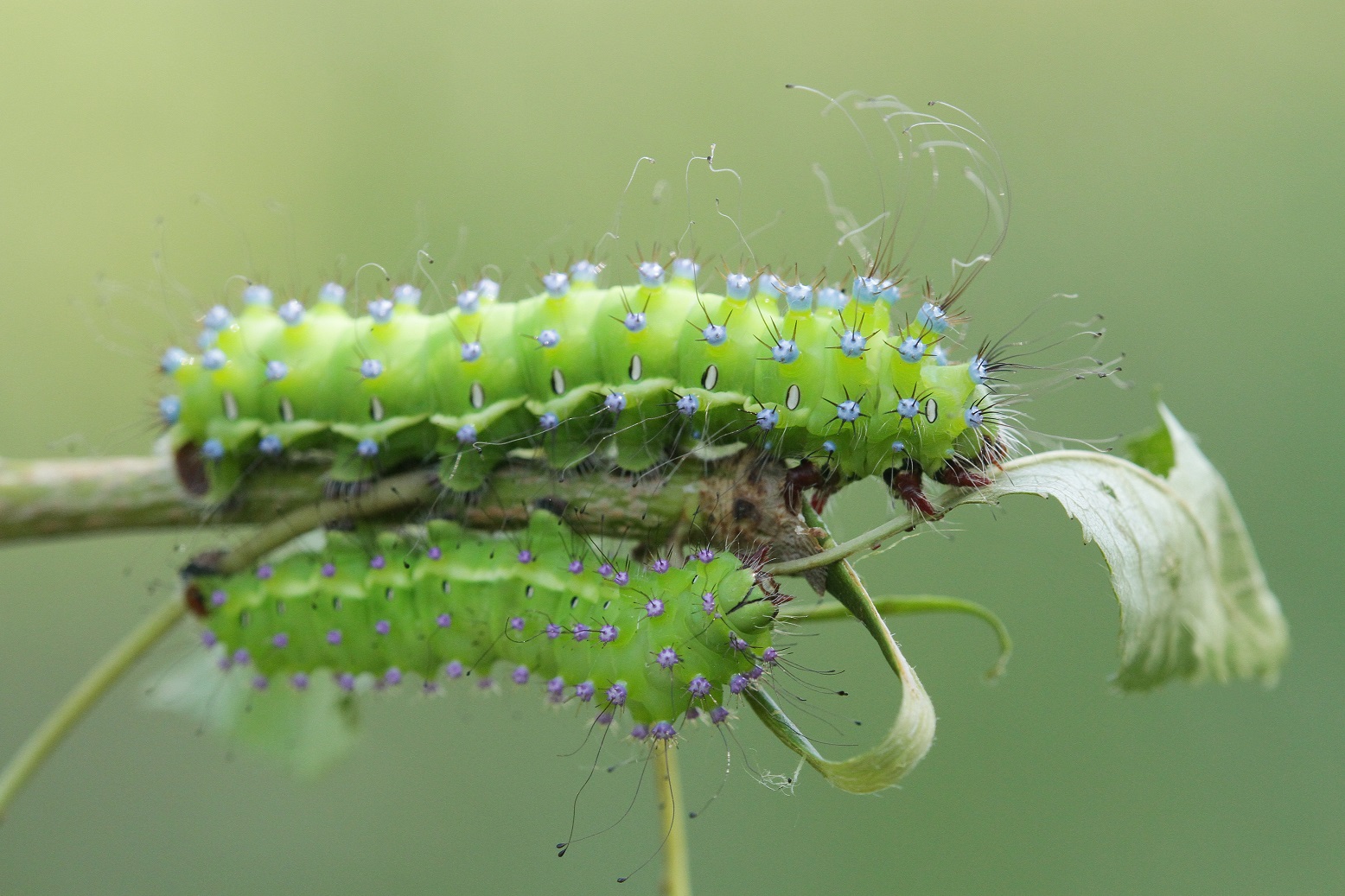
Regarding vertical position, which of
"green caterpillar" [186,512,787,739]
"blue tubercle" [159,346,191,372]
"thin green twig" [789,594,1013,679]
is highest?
"blue tubercle" [159,346,191,372]

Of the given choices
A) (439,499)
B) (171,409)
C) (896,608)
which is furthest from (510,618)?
(171,409)

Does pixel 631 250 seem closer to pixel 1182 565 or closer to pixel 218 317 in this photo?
pixel 218 317

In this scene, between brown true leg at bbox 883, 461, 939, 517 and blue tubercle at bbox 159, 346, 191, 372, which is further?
blue tubercle at bbox 159, 346, 191, 372

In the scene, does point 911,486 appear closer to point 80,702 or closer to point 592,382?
point 592,382

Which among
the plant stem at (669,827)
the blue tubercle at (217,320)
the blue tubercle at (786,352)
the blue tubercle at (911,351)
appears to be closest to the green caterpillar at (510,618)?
the plant stem at (669,827)

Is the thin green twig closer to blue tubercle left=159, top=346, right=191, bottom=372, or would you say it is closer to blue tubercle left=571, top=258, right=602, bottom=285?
blue tubercle left=571, top=258, right=602, bottom=285

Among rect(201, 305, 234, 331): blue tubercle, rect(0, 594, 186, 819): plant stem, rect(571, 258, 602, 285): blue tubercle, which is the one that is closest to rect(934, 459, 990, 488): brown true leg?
rect(571, 258, 602, 285): blue tubercle

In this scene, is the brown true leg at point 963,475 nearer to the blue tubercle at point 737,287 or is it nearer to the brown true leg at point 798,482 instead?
the brown true leg at point 798,482

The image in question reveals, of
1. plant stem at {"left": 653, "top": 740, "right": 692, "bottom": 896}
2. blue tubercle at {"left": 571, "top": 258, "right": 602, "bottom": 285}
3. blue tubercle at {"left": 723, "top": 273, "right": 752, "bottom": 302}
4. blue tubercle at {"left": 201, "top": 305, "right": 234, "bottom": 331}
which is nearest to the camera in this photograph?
plant stem at {"left": 653, "top": 740, "right": 692, "bottom": 896}
